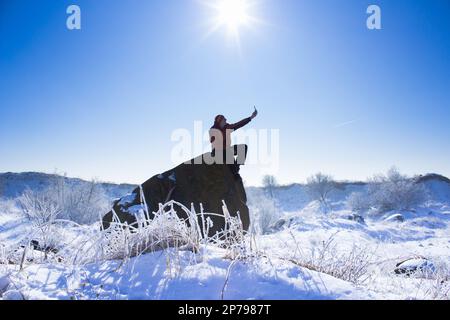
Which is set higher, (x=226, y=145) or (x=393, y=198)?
(x=226, y=145)

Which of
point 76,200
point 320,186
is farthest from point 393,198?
point 76,200

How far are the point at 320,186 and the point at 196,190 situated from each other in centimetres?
4915

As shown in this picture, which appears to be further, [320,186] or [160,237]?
[320,186]

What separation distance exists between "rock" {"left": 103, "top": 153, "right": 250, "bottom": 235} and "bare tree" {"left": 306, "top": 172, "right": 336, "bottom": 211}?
47.9 metres

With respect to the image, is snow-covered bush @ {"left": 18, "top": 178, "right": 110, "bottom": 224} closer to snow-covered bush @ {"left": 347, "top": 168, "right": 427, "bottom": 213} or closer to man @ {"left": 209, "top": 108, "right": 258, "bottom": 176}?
man @ {"left": 209, "top": 108, "right": 258, "bottom": 176}

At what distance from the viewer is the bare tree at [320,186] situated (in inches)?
2085

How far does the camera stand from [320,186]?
53062 mm

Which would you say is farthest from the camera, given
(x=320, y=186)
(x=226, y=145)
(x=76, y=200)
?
(x=320, y=186)

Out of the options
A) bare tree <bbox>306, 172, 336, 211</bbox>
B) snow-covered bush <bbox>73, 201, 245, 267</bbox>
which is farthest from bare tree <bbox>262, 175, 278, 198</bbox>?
snow-covered bush <bbox>73, 201, 245, 267</bbox>

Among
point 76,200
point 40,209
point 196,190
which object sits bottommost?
point 76,200

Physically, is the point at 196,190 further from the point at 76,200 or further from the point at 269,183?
the point at 269,183

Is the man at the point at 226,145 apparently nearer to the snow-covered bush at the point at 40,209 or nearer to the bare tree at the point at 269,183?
the snow-covered bush at the point at 40,209
